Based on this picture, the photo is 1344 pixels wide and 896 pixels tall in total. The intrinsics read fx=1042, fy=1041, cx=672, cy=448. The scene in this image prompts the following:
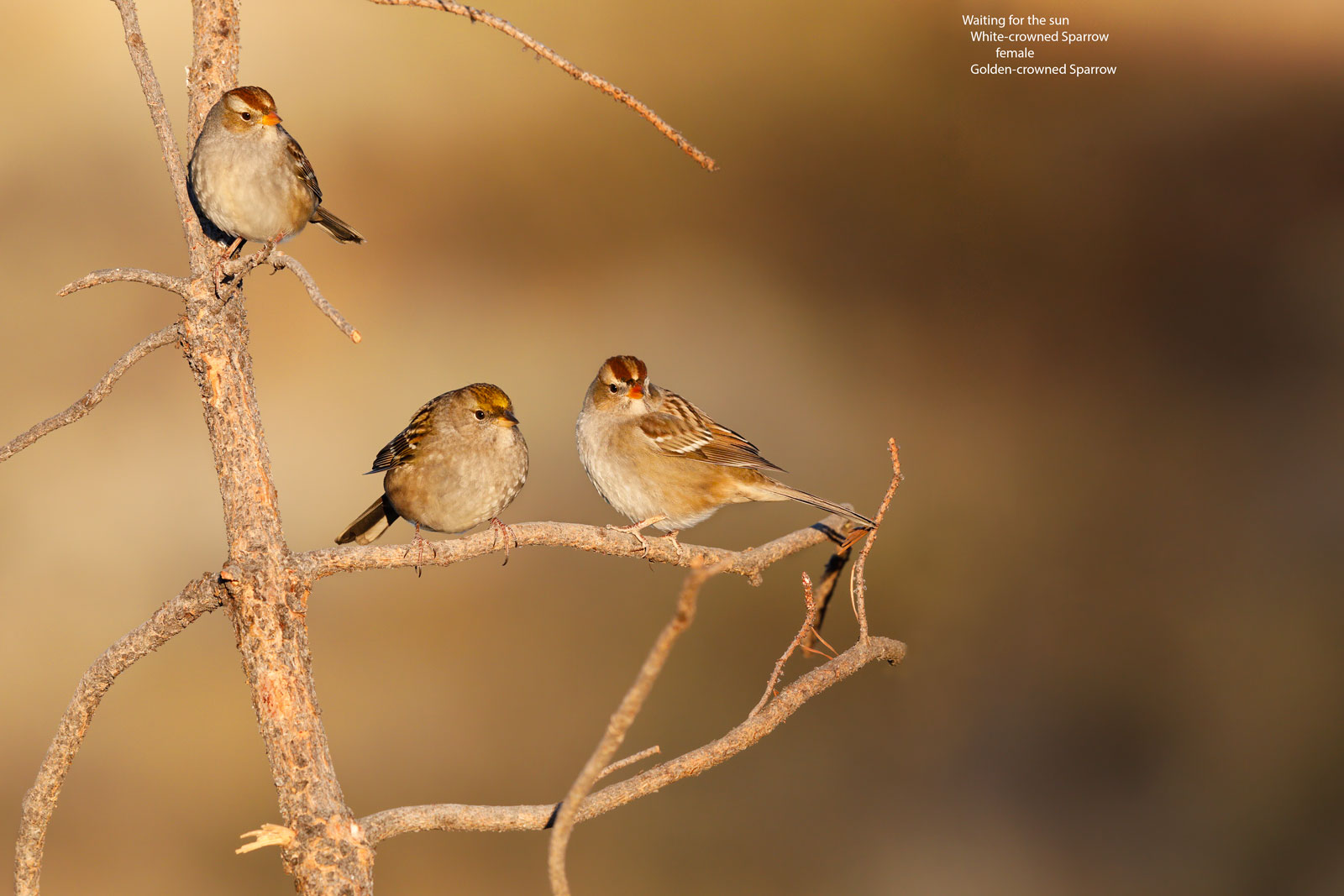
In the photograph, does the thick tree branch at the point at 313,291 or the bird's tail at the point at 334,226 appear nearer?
the thick tree branch at the point at 313,291

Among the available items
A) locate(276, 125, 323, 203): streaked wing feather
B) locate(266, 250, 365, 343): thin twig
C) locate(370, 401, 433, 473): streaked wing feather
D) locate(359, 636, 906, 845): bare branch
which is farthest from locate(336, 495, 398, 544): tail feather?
locate(359, 636, 906, 845): bare branch

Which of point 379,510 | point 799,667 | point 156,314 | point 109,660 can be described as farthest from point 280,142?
point 156,314

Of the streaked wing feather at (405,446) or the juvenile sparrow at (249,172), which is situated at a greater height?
the juvenile sparrow at (249,172)

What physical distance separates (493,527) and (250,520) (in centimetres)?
79

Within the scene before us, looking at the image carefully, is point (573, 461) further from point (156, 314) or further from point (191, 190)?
point (191, 190)

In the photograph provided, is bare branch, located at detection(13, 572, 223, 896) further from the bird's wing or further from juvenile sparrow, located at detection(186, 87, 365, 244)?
the bird's wing

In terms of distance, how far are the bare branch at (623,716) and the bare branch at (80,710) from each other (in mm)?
1405

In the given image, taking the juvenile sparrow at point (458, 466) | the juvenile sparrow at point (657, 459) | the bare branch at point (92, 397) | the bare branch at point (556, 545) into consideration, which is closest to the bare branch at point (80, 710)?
the bare branch at point (556, 545)

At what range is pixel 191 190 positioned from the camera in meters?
4.18

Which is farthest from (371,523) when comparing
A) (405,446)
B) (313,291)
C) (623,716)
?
(623,716)

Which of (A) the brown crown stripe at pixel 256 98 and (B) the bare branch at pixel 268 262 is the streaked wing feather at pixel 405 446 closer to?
(A) the brown crown stripe at pixel 256 98

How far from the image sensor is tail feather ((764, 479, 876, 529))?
4.64 m

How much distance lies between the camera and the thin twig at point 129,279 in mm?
3123

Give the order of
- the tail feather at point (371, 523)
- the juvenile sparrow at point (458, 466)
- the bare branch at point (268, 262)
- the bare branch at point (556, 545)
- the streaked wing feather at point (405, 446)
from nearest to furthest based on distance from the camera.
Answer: the bare branch at point (268, 262) → the bare branch at point (556, 545) → the juvenile sparrow at point (458, 466) → the streaked wing feather at point (405, 446) → the tail feather at point (371, 523)
